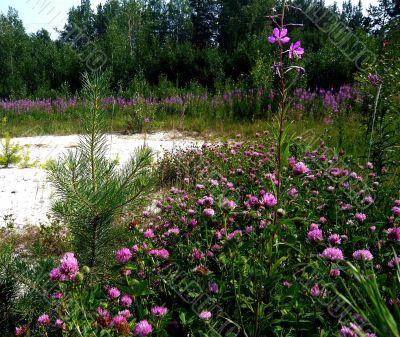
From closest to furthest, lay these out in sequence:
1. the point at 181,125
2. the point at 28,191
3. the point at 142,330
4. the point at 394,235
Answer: the point at 142,330 → the point at 394,235 → the point at 28,191 → the point at 181,125

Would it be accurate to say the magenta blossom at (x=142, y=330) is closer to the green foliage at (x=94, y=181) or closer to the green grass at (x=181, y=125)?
the green foliage at (x=94, y=181)

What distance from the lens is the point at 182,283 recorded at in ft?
→ 6.81

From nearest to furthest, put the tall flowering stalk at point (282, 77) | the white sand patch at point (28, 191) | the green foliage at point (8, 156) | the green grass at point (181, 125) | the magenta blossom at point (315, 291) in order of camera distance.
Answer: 1. the tall flowering stalk at point (282, 77)
2. the magenta blossom at point (315, 291)
3. the white sand patch at point (28, 191)
4. the green foliage at point (8, 156)
5. the green grass at point (181, 125)

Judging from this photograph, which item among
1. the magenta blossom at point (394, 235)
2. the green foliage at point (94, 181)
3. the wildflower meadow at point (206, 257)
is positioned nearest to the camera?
the wildflower meadow at point (206, 257)

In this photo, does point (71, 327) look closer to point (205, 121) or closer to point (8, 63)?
point (205, 121)

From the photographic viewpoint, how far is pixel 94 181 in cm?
196

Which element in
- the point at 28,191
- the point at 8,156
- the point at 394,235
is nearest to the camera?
the point at 394,235

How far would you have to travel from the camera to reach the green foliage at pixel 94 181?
1.85 m

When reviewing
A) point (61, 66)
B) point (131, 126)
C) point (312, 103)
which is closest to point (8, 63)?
point (61, 66)

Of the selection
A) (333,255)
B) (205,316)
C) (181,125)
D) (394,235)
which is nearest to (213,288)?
(205,316)

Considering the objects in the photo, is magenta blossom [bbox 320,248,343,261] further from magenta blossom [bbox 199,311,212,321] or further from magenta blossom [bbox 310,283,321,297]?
magenta blossom [bbox 199,311,212,321]

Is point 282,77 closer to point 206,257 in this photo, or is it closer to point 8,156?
point 206,257

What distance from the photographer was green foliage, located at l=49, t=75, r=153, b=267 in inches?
72.7

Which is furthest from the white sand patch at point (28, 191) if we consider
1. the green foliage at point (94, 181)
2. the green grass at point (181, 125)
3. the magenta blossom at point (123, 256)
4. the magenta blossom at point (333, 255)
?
the magenta blossom at point (333, 255)
